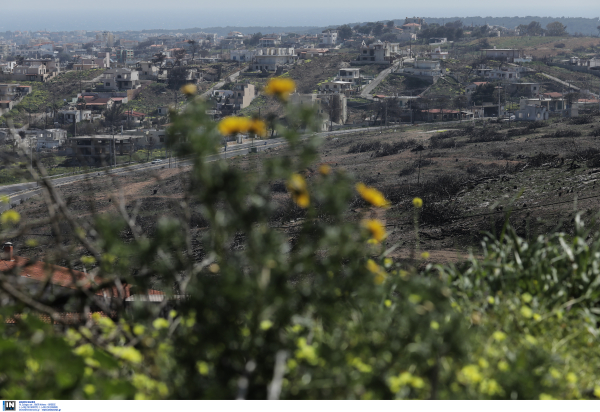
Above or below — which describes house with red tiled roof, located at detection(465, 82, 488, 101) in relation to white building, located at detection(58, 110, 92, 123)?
above

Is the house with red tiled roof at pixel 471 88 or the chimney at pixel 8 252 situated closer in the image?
the chimney at pixel 8 252

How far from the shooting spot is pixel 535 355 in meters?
1.92

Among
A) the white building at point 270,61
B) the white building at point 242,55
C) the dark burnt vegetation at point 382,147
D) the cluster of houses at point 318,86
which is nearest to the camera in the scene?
the dark burnt vegetation at point 382,147

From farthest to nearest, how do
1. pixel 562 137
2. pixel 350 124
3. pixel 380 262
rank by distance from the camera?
1. pixel 350 124
2. pixel 562 137
3. pixel 380 262

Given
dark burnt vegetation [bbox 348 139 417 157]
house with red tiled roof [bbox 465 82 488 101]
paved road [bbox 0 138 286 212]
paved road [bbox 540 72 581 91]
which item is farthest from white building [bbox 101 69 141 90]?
paved road [bbox 540 72 581 91]

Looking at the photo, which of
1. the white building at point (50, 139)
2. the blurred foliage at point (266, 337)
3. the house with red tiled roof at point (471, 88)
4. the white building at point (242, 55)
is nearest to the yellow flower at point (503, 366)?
the blurred foliage at point (266, 337)

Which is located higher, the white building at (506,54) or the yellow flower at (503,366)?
the white building at (506,54)

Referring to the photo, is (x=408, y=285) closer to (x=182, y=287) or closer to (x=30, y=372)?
(x=182, y=287)

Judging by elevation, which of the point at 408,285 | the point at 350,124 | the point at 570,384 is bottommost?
the point at 350,124

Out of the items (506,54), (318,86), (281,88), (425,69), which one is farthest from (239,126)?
(506,54)

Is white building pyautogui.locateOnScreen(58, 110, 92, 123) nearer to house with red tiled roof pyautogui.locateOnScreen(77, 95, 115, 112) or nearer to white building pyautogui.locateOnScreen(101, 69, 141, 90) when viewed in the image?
house with red tiled roof pyautogui.locateOnScreen(77, 95, 115, 112)

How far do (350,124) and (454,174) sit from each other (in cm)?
2861

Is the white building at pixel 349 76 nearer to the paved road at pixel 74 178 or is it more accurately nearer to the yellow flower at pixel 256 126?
the paved road at pixel 74 178

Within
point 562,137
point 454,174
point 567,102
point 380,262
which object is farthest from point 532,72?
point 380,262
